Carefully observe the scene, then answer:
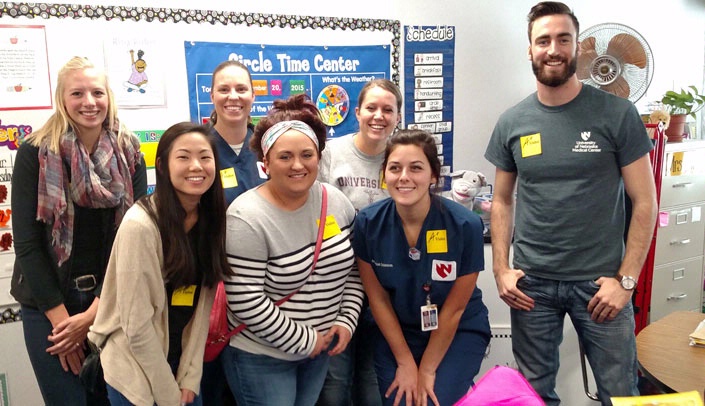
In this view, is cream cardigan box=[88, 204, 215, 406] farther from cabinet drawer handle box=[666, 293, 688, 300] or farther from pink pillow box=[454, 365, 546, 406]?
cabinet drawer handle box=[666, 293, 688, 300]

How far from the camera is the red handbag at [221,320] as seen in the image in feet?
5.43

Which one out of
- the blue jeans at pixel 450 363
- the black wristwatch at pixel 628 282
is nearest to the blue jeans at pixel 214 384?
the blue jeans at pixel 450 363

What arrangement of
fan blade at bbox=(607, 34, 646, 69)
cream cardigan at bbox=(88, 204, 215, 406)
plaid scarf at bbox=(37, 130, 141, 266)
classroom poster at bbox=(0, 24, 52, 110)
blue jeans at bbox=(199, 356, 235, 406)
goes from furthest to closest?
fan blade at bbox=(607, 34, 646, 69) < classroom poster at bbox=(0, 24, 52, 110) < blue jeans at bbox=(199, 356, 235, 406) < plaid scarf at bbox=(37, 130, 141, 266) < cream cardigan at bbox=(88, 204, 215, 406)

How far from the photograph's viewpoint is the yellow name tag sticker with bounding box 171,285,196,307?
1.59 m

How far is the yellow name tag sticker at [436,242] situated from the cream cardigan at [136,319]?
2.84ft

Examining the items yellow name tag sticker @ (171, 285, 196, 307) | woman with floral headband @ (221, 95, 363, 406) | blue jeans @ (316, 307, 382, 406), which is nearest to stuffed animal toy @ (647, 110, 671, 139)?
blue jeans @ (316, 307, 382, 406)

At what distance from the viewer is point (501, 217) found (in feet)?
7.13

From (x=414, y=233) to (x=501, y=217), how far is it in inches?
18.8

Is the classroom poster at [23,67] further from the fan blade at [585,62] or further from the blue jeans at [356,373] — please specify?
the fan blade at [585,62]

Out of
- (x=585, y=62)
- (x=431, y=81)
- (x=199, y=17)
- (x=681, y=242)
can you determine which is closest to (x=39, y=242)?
(x=199, y=17)

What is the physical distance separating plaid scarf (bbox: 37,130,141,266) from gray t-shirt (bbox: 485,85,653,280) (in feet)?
4.69

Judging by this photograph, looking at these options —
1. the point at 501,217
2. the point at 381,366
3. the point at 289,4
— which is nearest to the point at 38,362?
the point at 381,366

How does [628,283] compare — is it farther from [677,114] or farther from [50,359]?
[677,114]

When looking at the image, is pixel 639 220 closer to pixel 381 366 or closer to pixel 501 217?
pixel 501 217
